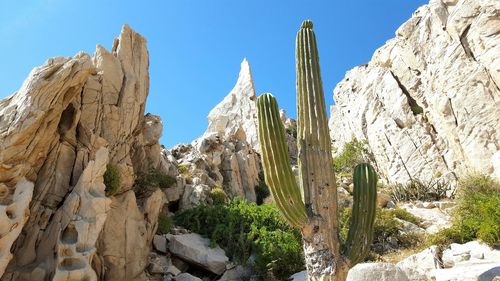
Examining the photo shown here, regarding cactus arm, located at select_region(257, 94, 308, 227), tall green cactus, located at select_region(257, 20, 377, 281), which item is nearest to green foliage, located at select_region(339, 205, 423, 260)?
tall green cactus, located at select_region(257, 20, 377, 281)

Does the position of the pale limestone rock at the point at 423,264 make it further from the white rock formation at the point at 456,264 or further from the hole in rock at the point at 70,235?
the hole in rock at the point at 70,235

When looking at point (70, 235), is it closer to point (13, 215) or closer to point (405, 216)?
point (13, 215)

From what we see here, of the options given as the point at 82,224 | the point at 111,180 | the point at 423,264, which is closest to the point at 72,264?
the point at 82,224

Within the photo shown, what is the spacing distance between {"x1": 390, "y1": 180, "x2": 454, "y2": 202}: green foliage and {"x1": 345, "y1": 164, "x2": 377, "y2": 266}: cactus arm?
13307 millimetres

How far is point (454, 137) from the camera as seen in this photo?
19.7 m

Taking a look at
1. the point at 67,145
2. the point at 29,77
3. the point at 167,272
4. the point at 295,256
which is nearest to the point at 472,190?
the point at 295,256

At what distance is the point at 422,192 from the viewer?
61.5 ft

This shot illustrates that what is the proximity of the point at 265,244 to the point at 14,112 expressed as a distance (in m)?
7.28

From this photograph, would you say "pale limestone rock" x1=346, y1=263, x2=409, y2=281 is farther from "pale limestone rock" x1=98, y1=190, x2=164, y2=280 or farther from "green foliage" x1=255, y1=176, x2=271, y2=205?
"green foliage" x1=255, y1=176, x2=271, y2=205

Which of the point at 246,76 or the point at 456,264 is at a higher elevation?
the point at 246,76

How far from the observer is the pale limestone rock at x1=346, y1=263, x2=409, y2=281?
7645mm

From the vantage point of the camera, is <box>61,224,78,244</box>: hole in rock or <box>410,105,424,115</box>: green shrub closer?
<box>61,224,78,244</box>: hole in rock

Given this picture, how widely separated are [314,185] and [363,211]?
1010 millimetres

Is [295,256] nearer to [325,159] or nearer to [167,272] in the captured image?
[167,272]
